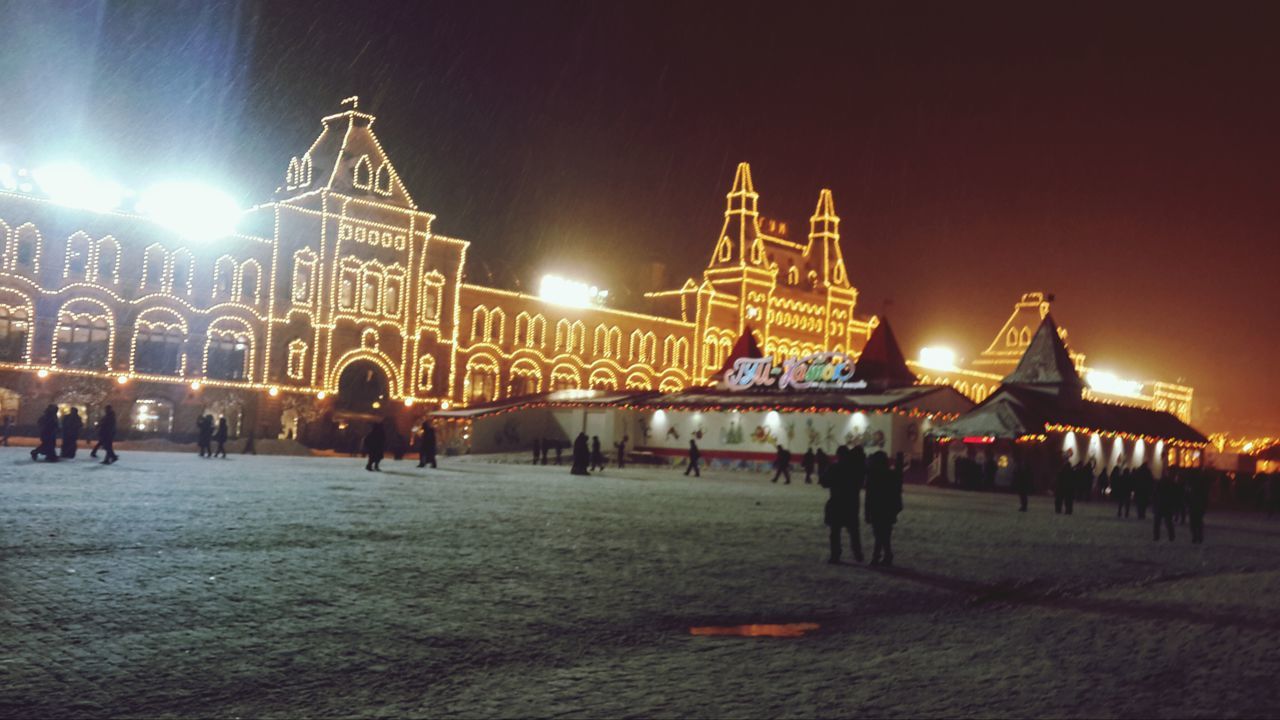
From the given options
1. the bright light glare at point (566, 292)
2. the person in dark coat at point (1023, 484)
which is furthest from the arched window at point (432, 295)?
the person in dark coat at point (1023, 484)

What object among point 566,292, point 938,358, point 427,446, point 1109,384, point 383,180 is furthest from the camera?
point 1109,384

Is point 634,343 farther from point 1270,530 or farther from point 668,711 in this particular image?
point 668,711

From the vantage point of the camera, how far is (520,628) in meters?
8.44

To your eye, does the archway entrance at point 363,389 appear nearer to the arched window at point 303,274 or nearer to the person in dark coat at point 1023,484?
the arched window at point 303,274

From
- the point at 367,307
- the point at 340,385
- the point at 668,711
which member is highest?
the point at 367,307

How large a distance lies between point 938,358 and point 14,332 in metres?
81.3

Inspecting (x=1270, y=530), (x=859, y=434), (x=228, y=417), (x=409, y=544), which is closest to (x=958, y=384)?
(x=859, y=434)

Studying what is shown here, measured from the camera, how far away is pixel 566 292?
77.2 meters

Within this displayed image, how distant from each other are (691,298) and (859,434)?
36658 millimetres

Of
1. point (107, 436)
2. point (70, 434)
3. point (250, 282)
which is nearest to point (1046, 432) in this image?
point (107, 436)

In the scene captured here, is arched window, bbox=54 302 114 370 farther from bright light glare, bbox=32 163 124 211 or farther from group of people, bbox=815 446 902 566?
group of people, bbox=815 446 902 566

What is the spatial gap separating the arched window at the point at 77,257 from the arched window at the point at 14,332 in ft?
8.31

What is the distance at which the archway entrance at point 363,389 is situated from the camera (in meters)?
62.1

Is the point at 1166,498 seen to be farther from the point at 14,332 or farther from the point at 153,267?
the point at 153,267
